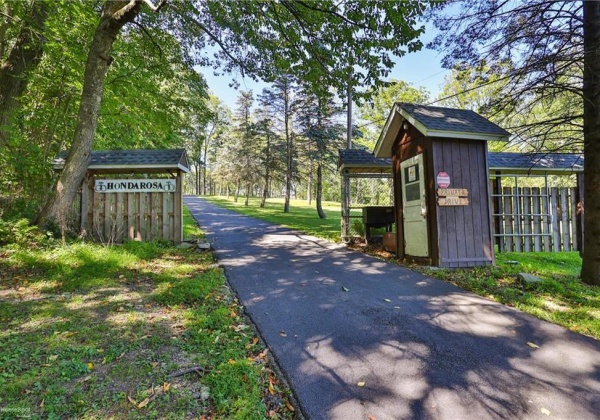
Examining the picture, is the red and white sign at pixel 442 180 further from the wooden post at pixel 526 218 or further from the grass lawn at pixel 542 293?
the wooden post at pixel 526 218

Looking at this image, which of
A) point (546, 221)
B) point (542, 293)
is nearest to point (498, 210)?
point (546, 221)

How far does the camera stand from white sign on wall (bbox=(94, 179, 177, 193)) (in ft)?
26.9

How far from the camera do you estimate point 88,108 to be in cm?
673

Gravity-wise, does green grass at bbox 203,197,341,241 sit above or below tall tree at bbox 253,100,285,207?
below

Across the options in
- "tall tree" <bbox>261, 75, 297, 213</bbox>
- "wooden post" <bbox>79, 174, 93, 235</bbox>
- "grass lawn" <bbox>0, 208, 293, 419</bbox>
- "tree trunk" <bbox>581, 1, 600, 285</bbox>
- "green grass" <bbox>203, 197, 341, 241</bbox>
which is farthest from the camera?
"tall tree" <bbox>261, 75, 297, 213</bbox>

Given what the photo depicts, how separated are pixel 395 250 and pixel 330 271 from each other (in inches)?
106

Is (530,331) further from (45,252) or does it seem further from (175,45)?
(175,45)

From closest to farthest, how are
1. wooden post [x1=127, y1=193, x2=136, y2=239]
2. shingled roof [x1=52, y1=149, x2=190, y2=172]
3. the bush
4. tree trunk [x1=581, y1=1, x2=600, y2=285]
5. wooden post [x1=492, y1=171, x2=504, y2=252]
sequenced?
tree trunk [x1=581, y1=1, x2=600, y2=285] → the bush → shingled roof [x1=52, y1=149, x2=190, y2=172] → wooden post [x1=127, y1=193, x2=136, y2=239] → wooden post [x1=492, y1=171, x2=504, y2=252]

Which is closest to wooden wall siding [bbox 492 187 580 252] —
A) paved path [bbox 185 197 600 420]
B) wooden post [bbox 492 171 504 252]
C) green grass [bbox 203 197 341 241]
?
wooden post [bbox 492 171 504 252]

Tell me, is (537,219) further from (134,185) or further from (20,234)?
(20,234)

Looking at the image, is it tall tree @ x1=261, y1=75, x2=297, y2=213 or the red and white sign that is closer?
the red and white sign

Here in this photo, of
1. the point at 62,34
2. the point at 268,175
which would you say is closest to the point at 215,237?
the point at 62,34

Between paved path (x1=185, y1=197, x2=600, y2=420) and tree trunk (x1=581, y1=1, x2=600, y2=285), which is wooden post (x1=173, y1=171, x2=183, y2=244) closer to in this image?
paved path (x1=185, y1=197, x2=600, y2=420)

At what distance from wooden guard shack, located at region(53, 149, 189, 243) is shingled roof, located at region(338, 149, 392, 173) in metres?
5.03
